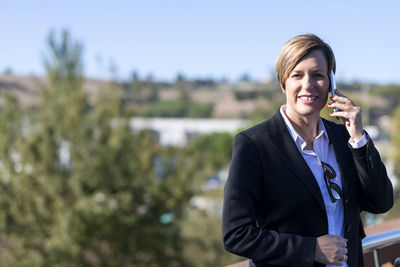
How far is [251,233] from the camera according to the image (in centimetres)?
131

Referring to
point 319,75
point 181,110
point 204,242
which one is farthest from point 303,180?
point 181,110

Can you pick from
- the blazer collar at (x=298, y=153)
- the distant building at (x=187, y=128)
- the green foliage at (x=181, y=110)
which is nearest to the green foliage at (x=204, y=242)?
the blazer collar at (x=298, y=153)

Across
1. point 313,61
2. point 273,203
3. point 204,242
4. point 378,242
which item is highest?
point 313,61

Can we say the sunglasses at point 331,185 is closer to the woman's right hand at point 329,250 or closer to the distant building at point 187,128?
the woman's right hand at point 329,250

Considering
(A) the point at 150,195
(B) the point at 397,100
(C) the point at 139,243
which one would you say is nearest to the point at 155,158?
(A) the point at 150,195

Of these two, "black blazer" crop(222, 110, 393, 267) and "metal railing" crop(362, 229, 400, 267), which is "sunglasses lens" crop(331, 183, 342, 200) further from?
"metal railing" crop(362, 229, 400, 267)

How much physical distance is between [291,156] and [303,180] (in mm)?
77

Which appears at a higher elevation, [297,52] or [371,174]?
[297,52]

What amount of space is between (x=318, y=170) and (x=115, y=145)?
1187 cm

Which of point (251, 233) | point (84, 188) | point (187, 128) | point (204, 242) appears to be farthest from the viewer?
point (187, 128)

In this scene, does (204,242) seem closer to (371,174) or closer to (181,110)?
(371,174)

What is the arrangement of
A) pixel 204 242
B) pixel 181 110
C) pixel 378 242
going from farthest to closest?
pixel 181 110, pixel 204 242, pixel 378 242

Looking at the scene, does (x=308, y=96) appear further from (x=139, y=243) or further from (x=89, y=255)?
(x=89, y=255)

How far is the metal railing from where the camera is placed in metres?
2.20
